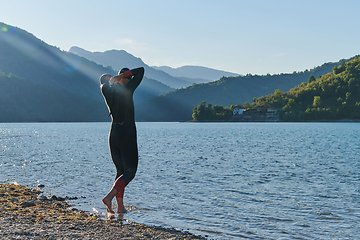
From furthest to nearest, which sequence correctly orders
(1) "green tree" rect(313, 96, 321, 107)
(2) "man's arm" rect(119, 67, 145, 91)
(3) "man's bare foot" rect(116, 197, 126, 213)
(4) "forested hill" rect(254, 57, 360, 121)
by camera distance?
(1) "green tree" rect(313, 96, 321, 107) → (4) "forested hill" rect(254, 57, 360, 121) → (3) "man's bare foot" rect(116, 197, 126, 213) → (2) "man's arm" rect(119, 67, 145, 91)

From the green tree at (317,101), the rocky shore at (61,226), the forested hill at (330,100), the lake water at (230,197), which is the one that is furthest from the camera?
the green tree at (317,101)

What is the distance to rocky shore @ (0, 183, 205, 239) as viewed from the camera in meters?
5.69

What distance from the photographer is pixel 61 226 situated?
247 inches

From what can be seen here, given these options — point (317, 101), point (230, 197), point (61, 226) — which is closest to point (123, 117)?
point (61, 226)

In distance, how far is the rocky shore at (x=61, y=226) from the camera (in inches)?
224

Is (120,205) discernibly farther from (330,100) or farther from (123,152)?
(330,100)

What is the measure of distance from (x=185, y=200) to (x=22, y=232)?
583 cm

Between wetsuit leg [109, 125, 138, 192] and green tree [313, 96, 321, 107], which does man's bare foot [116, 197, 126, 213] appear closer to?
wetsuit leg [109, 125, 138, 192]

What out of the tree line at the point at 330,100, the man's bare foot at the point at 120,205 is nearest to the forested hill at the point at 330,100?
the tree line at the point at 330,100

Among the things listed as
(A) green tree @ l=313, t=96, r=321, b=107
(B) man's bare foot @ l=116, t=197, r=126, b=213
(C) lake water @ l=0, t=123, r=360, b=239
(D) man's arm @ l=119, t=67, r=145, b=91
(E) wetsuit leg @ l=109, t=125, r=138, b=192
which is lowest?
(C) lake water @ l=0, t=123, r=360, b=239

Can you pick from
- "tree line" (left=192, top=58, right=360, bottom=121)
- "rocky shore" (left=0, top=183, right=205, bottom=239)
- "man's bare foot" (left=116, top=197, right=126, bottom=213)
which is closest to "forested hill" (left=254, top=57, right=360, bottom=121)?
"tree line" (left=192, top=58, right=360, bottom=121)

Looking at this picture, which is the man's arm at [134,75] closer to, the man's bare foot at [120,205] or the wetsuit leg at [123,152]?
the wetsuit leg at [123,152]

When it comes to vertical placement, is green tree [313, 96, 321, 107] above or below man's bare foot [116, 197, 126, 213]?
above

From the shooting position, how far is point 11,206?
8.06 m
